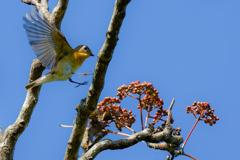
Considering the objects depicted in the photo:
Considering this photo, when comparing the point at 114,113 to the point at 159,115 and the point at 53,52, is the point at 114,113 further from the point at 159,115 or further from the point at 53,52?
the point at 53,52

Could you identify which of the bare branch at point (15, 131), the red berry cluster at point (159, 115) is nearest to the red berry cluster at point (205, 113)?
the red berry cluster at point (159, 115)

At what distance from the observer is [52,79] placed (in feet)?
19.4

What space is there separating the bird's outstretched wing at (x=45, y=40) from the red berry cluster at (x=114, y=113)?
162 centimetres

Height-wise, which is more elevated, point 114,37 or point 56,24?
point 56,24

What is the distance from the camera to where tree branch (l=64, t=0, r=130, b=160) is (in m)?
3.09

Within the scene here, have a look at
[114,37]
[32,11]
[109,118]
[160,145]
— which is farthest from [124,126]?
[32,11]

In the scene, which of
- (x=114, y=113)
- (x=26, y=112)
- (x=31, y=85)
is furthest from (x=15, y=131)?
(x=114, y=113)

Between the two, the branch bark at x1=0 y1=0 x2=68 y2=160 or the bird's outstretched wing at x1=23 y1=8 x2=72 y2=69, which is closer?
the branch bark at x1=0 y1=0 x2=68 y2=160

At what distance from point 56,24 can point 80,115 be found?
244 cm

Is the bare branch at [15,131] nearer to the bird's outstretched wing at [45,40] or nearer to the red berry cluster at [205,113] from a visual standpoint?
the bird's outstretched wing at [45,40]

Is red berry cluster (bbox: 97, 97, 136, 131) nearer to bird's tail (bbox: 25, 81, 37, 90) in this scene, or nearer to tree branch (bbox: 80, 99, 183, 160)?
tree branch (bbox: 80, 99, 183, 160)

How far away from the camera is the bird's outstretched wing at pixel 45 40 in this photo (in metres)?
5.02

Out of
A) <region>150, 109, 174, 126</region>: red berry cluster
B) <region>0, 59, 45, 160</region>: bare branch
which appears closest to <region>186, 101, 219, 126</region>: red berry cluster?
<region>150, 109, 174, 126</region>: red berry cluster

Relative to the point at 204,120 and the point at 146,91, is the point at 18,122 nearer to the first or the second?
the point at 146,91
